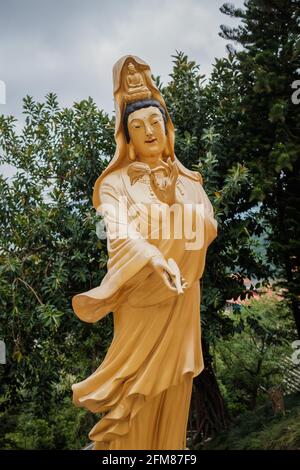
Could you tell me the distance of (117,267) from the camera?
327 cm

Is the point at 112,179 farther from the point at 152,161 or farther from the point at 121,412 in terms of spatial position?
the point at 121,412

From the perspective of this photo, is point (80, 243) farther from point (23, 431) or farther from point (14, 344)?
point (23, 431)

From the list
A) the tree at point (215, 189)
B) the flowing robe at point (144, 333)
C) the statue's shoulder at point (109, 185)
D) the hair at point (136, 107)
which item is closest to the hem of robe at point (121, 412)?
the flowing robe at point (144, 333)

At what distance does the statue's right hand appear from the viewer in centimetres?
306

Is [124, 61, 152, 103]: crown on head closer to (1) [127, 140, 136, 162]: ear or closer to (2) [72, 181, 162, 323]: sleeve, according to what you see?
(1) [127, 140, 136, 162]: ear

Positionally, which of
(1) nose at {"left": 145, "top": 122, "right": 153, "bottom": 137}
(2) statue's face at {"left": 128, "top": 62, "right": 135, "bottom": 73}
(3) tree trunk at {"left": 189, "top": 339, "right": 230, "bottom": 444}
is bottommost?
(3) tree trunk at {"left": 189, "top": 339, "right": 230, "bottom": 444}

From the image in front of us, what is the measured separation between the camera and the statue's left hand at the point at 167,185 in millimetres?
3406

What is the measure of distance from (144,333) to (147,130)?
4.22 feet

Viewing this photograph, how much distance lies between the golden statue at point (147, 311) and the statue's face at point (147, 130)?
5 centimetres

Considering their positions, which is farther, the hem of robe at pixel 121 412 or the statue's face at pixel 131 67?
the statue's face at pixel 131 67
